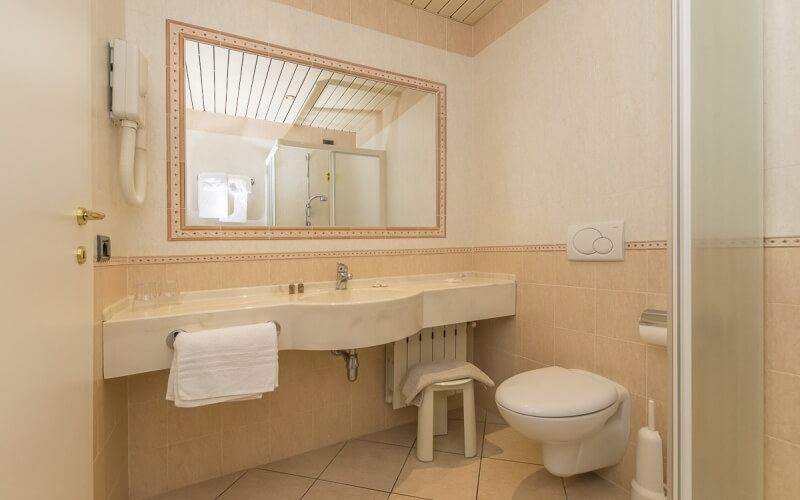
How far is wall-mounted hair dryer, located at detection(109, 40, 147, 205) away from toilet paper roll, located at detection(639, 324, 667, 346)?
6.40 feet

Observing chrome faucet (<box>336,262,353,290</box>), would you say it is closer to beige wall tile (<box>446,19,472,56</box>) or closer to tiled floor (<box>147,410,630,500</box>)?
tiled floor (<box>147,410,630,500</box>)

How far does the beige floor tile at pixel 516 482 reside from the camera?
147cm

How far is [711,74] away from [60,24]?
1450 mm

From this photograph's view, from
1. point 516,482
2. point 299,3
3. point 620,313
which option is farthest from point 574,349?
point 299,3

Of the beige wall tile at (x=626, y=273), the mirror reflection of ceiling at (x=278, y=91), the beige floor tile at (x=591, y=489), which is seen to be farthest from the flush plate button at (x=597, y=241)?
the mirror reflection of ceiling at (x=278, y=91)

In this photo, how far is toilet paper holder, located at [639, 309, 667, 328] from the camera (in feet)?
→ 4.29

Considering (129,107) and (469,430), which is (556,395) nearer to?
(469,430)

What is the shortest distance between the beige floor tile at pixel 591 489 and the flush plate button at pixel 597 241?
95 centimetres

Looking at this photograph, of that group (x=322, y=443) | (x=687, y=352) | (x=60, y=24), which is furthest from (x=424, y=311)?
(x=60, y=24)

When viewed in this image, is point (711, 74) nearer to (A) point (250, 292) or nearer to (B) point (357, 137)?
(B) point (357, 137)

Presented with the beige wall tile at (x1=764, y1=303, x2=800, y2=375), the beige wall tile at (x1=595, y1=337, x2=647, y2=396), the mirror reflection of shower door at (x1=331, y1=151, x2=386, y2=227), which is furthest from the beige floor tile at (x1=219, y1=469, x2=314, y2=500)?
the beige wall tile at (x1=764, y1=303, x2=800, y2=375)

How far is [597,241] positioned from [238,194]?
→ 164cm

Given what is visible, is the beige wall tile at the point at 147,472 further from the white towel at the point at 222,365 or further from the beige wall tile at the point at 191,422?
the white towel at the point at 222,365

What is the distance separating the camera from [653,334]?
4.33ft
